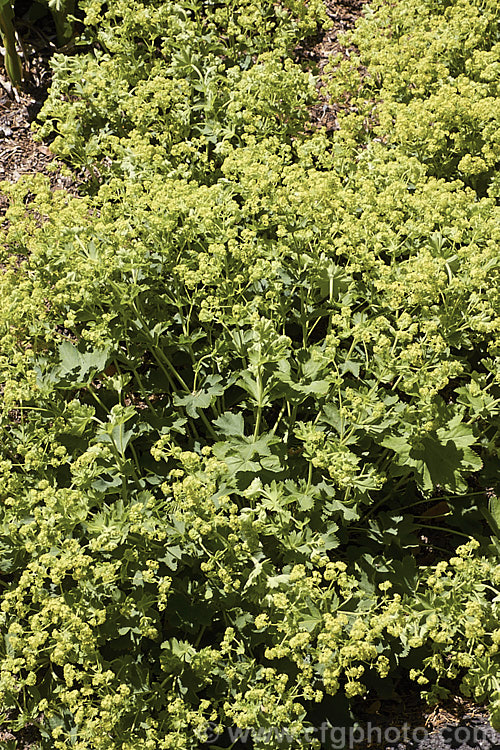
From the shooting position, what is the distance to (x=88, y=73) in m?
4.62

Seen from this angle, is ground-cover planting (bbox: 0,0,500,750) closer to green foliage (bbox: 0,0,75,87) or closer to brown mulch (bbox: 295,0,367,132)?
brown mulch (bbox: 295,0,367,132)

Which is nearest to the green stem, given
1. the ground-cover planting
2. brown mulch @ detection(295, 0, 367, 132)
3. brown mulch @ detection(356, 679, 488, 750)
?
the ground-cover planting

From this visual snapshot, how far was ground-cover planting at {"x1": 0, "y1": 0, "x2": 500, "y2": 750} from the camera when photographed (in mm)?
2859

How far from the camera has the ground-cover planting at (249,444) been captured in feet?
9.38

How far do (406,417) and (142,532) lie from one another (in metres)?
1.25

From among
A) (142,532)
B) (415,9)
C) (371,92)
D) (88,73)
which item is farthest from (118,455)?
(415,9)

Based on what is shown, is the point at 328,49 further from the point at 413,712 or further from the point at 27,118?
the point at 413,712

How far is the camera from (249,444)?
10.5 feet

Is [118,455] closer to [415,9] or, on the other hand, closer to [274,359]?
[274,359]

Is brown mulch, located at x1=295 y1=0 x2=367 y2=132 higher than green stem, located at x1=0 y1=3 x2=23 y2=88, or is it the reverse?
green stem, located at x1=0 y1=3 x2=23 y2=88

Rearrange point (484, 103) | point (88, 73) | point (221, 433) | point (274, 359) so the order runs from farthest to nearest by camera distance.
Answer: point (88, 73)
point (484, 103)
point (221, 433)
point (274, 359)

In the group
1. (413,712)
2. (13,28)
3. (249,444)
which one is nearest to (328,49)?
(13,28)

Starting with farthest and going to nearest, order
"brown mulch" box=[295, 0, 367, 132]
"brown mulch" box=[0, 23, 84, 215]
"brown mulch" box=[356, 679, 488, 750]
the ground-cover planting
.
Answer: "brown mulch" box=[295, 0, 367, 132]
"brown mulch" box=[0, 23, 84, 215]
"brown mulch" box=[356, 679, 488, 750]
the ground-cover planting

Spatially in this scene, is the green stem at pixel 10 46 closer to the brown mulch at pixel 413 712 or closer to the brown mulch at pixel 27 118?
the brown mulch at pixel 27 118
